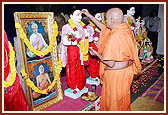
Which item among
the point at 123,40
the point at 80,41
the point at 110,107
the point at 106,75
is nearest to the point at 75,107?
the point at 110,107

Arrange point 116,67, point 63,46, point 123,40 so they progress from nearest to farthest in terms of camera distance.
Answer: point 123,40
point 116,67
point 63,46

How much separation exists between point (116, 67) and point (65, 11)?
2.87m

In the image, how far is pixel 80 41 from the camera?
348cm

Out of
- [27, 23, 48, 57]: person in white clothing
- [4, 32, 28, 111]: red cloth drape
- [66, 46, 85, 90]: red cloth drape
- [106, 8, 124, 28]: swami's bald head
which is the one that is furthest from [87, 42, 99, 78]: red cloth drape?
[4, 32, 28, 111]: red cloth drape

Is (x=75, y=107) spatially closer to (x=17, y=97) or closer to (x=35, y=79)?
(x=35, y=79)

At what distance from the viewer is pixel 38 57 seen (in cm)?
296

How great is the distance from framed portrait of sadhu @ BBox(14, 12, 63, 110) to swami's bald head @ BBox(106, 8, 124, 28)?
1224 millimetres

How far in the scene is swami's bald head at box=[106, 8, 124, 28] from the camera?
2.32m

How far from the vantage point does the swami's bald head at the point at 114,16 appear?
91.3 inches

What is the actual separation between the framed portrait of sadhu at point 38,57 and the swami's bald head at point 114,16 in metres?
1.22

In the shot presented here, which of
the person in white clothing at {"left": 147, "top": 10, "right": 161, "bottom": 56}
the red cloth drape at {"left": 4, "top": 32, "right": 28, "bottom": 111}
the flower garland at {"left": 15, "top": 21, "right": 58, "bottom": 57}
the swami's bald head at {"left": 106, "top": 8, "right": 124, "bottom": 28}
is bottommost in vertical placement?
the red cloth drape at {"left": 4, "top": 32, "right": 28, "bottom": 111}

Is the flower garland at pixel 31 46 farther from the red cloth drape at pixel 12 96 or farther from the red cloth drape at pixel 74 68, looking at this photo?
the red cloth drape at pixel 74 68

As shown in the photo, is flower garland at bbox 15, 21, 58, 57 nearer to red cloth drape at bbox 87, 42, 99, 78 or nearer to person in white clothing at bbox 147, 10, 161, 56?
red cloth drape at bbox 87, 42, 99, 78

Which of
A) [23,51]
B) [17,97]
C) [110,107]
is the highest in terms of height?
[23,51]
